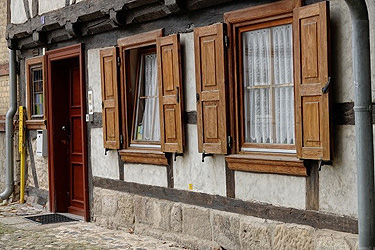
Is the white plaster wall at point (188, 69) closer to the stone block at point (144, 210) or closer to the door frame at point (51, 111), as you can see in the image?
the stone block at point (144, 210)

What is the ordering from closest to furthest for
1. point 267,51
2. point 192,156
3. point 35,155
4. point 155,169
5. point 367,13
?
point 367,13, point 267,51, point 192,156, point 155,169, point 35,155

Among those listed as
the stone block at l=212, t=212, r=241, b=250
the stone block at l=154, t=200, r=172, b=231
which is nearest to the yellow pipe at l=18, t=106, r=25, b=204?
the stone block at l=154, t=200, r=172, b=231

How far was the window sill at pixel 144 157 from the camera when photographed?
7.64 meters

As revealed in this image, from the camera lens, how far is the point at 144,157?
312 inches

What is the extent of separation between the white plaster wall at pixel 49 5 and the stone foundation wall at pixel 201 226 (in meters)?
2.72

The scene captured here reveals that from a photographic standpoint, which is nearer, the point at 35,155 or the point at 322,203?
the point at 322,203

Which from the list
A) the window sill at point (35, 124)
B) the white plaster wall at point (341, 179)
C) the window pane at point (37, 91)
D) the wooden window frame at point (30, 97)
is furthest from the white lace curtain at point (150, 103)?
the window pane at point (37, 91)

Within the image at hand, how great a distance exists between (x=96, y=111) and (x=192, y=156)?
7.60 feet

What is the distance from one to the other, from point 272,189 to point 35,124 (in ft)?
18.2

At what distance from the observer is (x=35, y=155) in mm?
10758

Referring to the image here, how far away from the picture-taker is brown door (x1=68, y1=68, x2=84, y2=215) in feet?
32.5

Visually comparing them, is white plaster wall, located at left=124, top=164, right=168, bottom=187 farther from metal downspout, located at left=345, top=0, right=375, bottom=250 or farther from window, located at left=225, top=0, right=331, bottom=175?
metal downspout, located at left=345, top=0, right=375, bottom=250

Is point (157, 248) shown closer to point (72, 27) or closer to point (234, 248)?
point (234, 248)

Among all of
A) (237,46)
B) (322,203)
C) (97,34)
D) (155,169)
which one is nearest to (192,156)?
(155,169)
